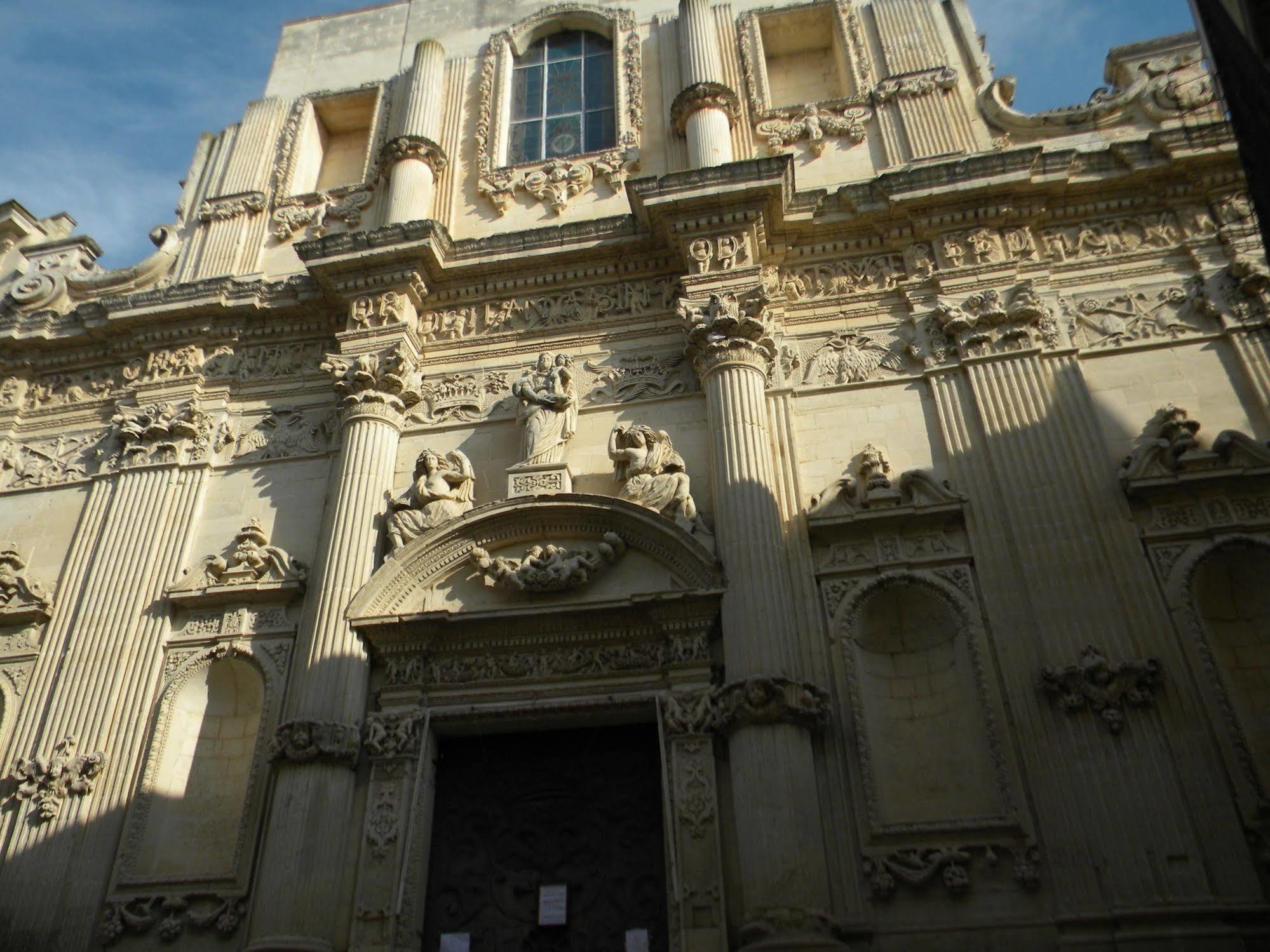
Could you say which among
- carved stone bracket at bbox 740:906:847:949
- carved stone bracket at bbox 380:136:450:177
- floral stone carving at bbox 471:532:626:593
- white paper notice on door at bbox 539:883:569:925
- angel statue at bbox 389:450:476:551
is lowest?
carved stone bracket at bbox 740:906:847:949

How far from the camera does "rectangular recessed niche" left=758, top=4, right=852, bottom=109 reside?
14695mm

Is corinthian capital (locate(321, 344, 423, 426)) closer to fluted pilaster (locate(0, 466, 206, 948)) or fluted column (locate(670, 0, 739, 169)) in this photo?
fluted pilaster (locate(0, 466, 206, 948))

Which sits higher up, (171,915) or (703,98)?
(703,98)

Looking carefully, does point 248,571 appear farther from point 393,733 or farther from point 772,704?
point 772,704

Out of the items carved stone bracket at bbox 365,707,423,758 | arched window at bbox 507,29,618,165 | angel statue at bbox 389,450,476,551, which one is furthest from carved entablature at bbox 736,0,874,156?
carved stone bracket at bbox 365,707,423,758

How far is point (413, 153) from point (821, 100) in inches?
222

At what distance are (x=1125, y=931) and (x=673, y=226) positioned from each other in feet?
26.8

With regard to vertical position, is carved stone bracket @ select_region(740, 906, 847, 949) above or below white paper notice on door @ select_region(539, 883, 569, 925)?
below

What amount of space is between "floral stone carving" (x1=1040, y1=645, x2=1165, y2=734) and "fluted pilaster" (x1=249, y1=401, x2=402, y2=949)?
6.09m

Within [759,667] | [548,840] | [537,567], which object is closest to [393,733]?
[548,840]

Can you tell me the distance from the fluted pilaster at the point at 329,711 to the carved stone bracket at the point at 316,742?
0.02 m

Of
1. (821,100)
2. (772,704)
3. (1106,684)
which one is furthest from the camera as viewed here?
(821,100)

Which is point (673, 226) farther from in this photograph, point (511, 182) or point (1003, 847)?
point (1003, 847)

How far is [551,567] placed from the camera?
988 centimetres
